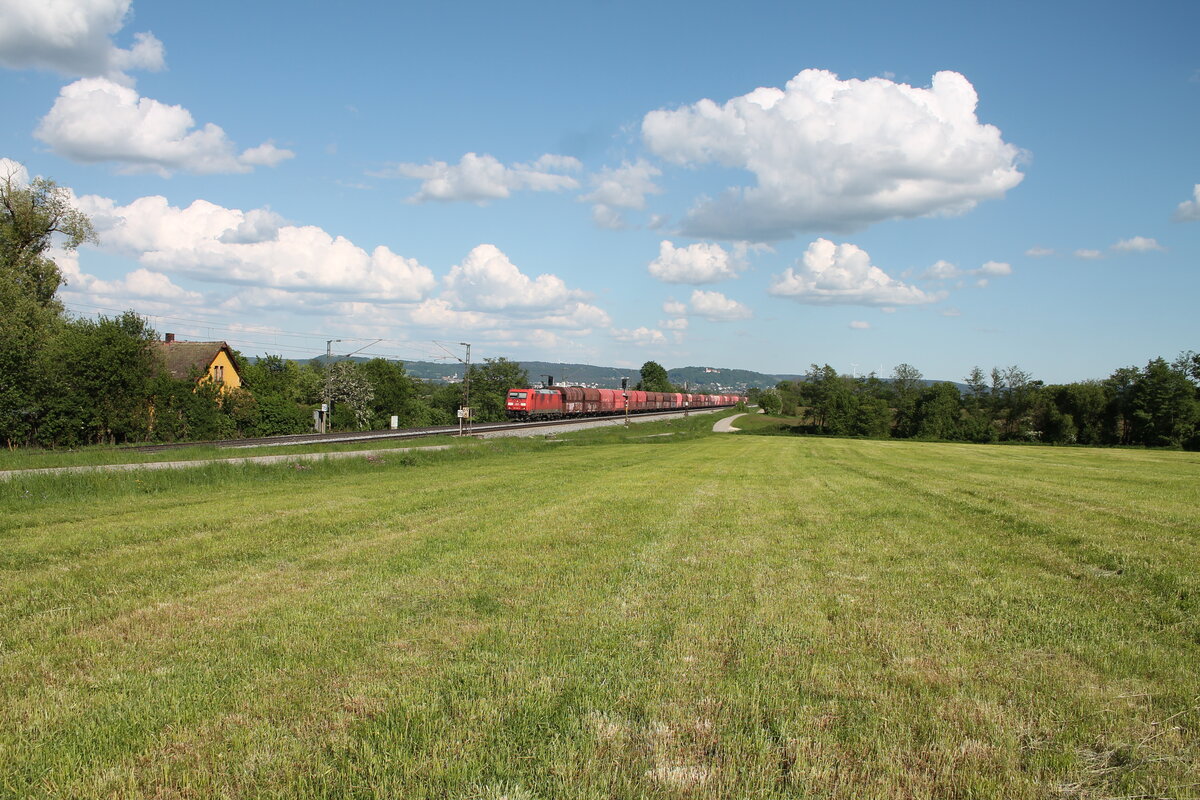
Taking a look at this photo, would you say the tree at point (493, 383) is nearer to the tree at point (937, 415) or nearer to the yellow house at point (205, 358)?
the yellow house at point (205, 358)

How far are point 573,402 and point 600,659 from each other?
8296cm

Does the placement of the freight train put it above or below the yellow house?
below

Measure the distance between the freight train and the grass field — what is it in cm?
6803

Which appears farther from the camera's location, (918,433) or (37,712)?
(918,433)

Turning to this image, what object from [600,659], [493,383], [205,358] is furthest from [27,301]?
[493,383]

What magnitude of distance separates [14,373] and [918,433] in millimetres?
100245

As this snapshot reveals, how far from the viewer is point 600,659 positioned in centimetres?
562

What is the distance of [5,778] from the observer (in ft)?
12.8

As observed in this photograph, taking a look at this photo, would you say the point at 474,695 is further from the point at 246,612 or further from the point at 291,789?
the point at 246,612

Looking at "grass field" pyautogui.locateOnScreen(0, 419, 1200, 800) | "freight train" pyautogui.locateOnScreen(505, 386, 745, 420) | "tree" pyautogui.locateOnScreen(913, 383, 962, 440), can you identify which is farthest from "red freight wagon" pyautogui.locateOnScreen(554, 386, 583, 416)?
"grass field" pyautogui.locateOnScreen(0, 419, 1200, 800)

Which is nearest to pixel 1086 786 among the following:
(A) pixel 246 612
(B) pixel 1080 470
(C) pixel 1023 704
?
(C) pixel 1023 704

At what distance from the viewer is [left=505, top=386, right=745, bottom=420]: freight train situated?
3164 inches

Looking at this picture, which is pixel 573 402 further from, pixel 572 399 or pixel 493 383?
pixel 493 383

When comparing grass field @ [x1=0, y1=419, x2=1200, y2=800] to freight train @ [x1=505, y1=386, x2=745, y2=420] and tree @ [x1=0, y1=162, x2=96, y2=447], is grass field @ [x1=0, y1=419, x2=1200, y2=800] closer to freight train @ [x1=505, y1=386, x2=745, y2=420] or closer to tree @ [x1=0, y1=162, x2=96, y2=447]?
tree @ [x1=0, y1=162, x2=96, y2=447]
